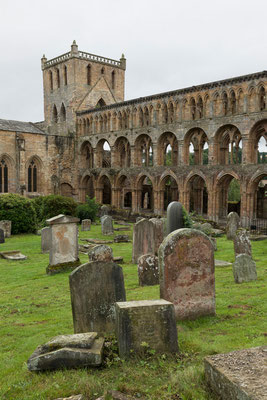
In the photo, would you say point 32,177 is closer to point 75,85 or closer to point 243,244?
point 75,85

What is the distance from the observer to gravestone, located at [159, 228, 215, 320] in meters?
5.94

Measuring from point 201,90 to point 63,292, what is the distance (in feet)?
75.7

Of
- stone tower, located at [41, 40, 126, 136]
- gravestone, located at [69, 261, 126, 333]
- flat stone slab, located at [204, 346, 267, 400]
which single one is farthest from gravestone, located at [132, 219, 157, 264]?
stone tower, located at [41, 40, 126, 136]

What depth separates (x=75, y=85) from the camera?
39.9 metres

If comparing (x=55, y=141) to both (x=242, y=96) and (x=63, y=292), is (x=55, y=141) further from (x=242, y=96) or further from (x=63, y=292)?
(x=63, y=292)

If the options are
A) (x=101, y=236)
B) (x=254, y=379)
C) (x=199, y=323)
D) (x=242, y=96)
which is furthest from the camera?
(x=242, y=96)

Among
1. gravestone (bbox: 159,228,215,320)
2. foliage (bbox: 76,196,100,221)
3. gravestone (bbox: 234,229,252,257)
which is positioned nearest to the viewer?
gravestone (bbox: 159,228,215,320)

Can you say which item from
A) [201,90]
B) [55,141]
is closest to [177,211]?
[201,90]

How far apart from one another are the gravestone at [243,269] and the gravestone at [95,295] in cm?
412

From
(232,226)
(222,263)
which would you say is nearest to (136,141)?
(232,226)

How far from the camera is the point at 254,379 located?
3309 mm

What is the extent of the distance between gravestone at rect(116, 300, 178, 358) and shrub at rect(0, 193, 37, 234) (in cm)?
1886

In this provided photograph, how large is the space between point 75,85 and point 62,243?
1259 inches

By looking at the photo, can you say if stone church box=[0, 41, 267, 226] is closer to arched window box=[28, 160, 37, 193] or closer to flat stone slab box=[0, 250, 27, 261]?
arched window box=[28, 160, 37, 193]
